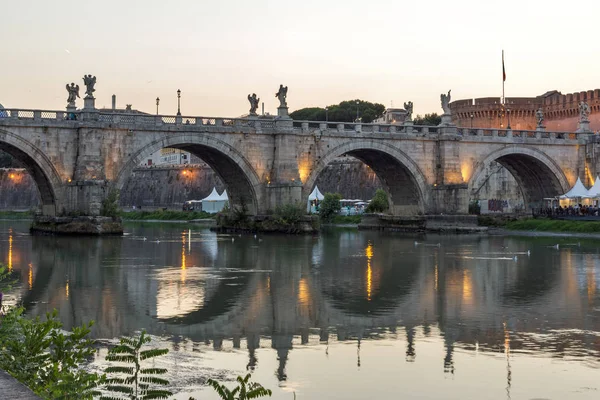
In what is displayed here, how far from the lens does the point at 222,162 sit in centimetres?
4781

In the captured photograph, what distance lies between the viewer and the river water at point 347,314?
37.2 feet

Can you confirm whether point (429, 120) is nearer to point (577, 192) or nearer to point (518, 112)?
point (518, 112)

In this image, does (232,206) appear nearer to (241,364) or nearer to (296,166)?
(296,166)

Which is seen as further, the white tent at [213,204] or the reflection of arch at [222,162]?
the white tent at [213,204]

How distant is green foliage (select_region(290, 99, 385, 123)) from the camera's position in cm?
11631

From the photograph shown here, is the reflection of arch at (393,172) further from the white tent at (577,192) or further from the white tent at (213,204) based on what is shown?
the white tent at (213,204)

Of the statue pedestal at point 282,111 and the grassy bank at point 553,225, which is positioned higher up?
the statue pedestal at point 282,111

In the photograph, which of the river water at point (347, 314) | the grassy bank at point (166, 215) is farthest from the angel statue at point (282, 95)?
the grassy bank at point (166, 215)

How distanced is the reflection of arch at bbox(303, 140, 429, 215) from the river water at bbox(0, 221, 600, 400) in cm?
1576

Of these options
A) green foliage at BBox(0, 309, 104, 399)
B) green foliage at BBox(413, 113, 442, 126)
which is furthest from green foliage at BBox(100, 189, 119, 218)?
green foliage at BBox(413, 113, 442, 126)

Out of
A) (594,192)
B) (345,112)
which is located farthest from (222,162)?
(345,112)

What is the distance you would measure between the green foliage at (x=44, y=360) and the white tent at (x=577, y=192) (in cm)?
4727

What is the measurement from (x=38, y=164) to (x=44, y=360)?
3492cm

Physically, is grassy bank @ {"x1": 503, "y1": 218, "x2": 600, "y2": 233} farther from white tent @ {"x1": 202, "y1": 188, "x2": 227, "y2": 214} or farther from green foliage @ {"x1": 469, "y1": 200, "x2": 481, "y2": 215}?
white tent @ {"x1": 202, "y1": 188, "x2": 227, "y2": 214}
